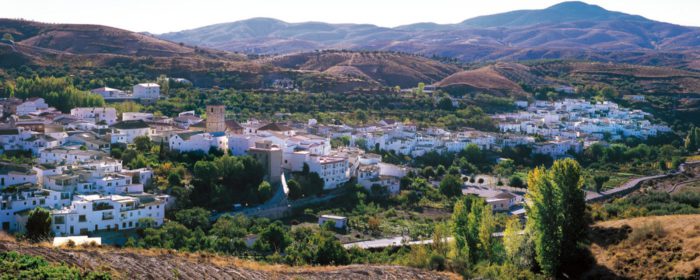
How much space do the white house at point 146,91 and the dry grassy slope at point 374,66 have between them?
2344 cm

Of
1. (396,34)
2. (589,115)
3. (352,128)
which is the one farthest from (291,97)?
(396,34)

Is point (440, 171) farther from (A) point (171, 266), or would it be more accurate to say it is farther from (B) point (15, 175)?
(A) point (171, 266)

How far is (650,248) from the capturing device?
16.2m

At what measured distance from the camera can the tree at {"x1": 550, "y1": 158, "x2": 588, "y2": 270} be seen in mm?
16578

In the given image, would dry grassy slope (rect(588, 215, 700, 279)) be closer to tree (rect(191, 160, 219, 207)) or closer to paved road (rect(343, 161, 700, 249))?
paved road (rect(343, 161, 700, 249))

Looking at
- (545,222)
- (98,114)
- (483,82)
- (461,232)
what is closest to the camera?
(545,222)

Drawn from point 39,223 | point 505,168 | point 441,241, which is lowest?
point 505,168

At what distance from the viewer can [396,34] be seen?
574 feet

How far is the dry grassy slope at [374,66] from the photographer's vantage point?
6688cm

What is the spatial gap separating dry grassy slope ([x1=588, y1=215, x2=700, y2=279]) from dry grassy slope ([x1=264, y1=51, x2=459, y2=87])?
45.6m

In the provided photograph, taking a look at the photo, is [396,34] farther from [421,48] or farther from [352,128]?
[352,128]

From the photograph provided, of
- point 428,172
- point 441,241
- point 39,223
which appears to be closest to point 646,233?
point 441,241

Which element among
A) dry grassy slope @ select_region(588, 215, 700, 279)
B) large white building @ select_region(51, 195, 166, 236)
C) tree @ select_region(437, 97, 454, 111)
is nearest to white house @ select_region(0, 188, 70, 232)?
large white building @ select_region(51, 195, 166, 236)

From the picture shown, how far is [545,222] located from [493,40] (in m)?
140
